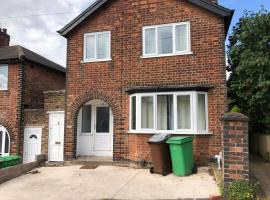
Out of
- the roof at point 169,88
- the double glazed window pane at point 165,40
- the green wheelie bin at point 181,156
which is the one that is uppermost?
the double glazed window pane at point 165,40

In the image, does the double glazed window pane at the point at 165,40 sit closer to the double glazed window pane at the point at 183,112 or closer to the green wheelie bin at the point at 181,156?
the double glazed window pane at the point at 183,112

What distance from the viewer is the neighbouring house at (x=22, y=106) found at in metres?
14.9

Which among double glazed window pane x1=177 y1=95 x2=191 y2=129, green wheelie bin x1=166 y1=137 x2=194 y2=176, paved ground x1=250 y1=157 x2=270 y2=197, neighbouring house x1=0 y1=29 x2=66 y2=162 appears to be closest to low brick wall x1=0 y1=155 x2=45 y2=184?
neighbouring house x1=0 y1=29 x2=66 y2=162

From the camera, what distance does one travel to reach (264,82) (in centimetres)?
1214

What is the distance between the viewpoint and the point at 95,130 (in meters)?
14.0

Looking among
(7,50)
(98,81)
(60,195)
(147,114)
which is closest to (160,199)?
(60,195)

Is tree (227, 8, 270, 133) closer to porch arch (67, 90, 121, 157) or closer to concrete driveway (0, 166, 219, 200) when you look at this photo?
concrete driveway (0, 166, 219, 200)

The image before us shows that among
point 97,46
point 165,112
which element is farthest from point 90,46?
point 165,112

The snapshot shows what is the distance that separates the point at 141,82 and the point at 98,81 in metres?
2.04

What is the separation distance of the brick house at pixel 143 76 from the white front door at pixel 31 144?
2.32 metres

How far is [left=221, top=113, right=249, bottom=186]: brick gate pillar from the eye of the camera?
7000 mm

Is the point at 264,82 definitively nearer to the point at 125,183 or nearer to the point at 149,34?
the point at 149,34

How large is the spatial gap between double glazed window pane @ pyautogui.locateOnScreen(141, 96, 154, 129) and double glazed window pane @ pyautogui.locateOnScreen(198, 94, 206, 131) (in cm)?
187

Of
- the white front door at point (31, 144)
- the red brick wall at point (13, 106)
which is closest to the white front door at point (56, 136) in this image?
the white front door at point (31, 144)
